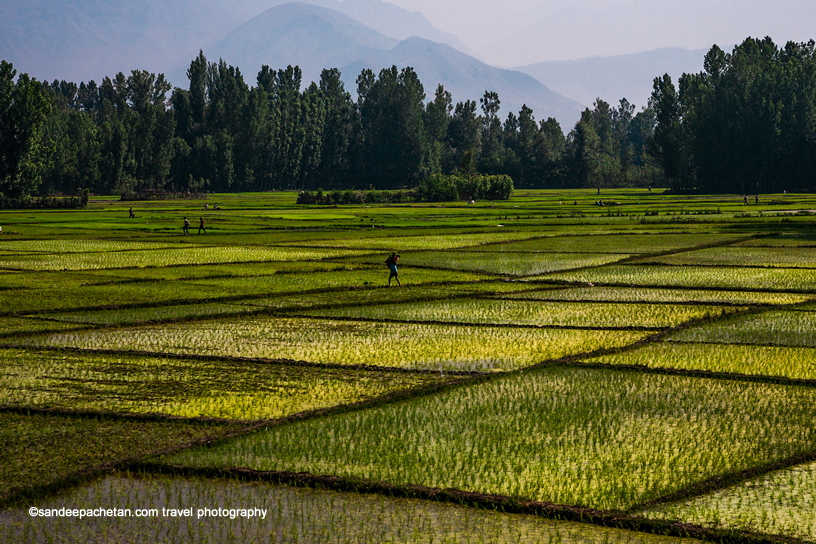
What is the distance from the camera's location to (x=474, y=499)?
7547 millimetres

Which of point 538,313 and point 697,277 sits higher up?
point 697,277

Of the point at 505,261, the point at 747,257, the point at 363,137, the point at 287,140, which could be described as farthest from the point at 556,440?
the point at 363,137

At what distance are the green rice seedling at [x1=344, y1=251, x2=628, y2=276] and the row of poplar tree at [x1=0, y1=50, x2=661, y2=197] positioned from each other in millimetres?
67389

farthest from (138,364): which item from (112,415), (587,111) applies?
(587,111)

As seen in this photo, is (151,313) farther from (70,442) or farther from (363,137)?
(363,137)

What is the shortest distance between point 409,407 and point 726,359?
578 cm

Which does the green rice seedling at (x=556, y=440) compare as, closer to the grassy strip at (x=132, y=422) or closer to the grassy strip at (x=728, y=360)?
the grassy strip at (x=132, y=422)

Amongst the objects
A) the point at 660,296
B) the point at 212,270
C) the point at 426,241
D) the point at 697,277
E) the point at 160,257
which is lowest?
the point at 660,296

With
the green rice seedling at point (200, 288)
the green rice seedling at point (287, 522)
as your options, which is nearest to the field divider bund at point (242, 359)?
the green rice seedling at point (200, 288)

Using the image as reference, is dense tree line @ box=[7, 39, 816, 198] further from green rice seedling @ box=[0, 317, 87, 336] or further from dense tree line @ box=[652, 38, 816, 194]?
green rice seedling @ box=[0, 317, 87, 336]

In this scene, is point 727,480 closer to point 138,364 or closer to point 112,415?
point 112,415

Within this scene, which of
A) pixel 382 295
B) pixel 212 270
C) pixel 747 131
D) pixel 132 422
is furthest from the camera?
pixel 747 131

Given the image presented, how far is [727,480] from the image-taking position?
791 centimetres

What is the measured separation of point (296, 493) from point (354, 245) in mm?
29385
